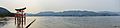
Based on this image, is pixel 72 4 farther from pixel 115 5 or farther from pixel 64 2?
pixel 115 5

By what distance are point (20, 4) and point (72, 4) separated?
7.26m

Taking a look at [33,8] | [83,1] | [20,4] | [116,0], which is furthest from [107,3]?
[20,4]

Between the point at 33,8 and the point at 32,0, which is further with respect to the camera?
the point at 33,8

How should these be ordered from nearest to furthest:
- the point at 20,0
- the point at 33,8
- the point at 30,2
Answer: the point at 20,0 → the point at 30,2 → the point at 33,8

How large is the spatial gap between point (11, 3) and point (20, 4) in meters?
0.95

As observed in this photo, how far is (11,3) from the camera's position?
27672 mm

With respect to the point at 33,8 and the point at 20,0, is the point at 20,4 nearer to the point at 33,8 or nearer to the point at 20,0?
the point at 20,0

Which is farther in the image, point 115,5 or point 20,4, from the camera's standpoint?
point 115,5

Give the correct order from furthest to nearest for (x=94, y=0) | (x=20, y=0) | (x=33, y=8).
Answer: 1. (x=94, y=0)
2. (x=33, y=8)
3. (x=20, y=0)

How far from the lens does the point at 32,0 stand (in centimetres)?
2847

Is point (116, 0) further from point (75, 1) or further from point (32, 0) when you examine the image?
point (32, 0)

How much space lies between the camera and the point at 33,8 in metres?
30.4

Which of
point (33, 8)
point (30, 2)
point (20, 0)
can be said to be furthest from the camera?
point (33, 8)

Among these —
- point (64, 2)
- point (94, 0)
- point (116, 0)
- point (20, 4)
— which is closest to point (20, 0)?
point (20, 4)
